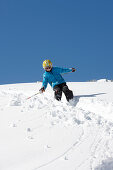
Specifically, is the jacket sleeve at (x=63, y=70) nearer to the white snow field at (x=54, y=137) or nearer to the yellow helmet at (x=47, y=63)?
the yellow helmet at (x=47, y=63)

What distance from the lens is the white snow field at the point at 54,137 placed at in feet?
14.5

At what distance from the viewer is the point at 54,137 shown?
214 inches

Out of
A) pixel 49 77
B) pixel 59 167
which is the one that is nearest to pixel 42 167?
pixel 59 167

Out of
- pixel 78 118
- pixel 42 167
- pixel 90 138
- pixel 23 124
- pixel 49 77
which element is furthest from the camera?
pixel 49 77

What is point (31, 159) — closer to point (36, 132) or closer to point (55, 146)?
Answer: point (55, 146)

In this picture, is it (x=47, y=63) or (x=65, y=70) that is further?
(x=65, y=70)

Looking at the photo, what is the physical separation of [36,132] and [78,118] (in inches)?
59.9

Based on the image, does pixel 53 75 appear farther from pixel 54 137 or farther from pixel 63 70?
pixel 54 137

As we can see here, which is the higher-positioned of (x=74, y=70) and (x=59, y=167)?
(x=74, y=70)

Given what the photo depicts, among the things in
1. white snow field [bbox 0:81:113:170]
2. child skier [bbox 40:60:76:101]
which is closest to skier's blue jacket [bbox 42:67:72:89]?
child skier [bbox 40:60:76:101]

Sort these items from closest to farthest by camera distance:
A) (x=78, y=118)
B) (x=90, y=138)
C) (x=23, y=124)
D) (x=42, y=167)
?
(x=42, y=167)
(x=90, y=138)
(x=23, y=124)
(x=78, y=118)

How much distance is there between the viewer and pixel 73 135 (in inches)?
222

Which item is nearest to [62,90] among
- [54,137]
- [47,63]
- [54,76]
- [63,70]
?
[54,76]

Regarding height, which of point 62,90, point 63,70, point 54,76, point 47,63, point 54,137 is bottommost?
point 54,137
